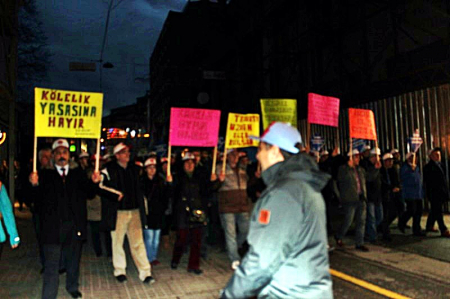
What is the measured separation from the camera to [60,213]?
5121mm

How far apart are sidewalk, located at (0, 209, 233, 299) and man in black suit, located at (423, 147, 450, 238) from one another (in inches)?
197

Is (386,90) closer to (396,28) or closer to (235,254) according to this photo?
(396,28)

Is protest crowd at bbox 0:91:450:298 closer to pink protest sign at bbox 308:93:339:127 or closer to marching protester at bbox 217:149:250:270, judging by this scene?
marching protester at bbox 217:149:250:270

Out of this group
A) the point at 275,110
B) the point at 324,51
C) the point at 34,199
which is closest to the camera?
the point at 34,199

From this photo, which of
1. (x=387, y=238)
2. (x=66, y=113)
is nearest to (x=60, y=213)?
(x=66, y=113)

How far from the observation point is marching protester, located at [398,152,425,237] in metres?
9.48

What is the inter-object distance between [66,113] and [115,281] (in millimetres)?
2630

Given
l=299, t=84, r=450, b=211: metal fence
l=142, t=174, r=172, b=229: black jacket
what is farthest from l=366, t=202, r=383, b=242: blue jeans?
l=299, t=84, r=450, b=211: metal fence

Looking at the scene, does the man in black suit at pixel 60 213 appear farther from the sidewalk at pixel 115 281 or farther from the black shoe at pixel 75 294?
the sidewalk at pixel 115 281

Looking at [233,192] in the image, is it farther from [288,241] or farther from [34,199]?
[288,241]

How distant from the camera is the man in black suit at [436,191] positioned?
9234 millimetres

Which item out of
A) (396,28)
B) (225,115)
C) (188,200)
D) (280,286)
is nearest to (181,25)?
(225,115)

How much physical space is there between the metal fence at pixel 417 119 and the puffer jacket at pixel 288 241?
11641 mm

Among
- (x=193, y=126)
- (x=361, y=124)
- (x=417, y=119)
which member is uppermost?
(x=417, y=119)
